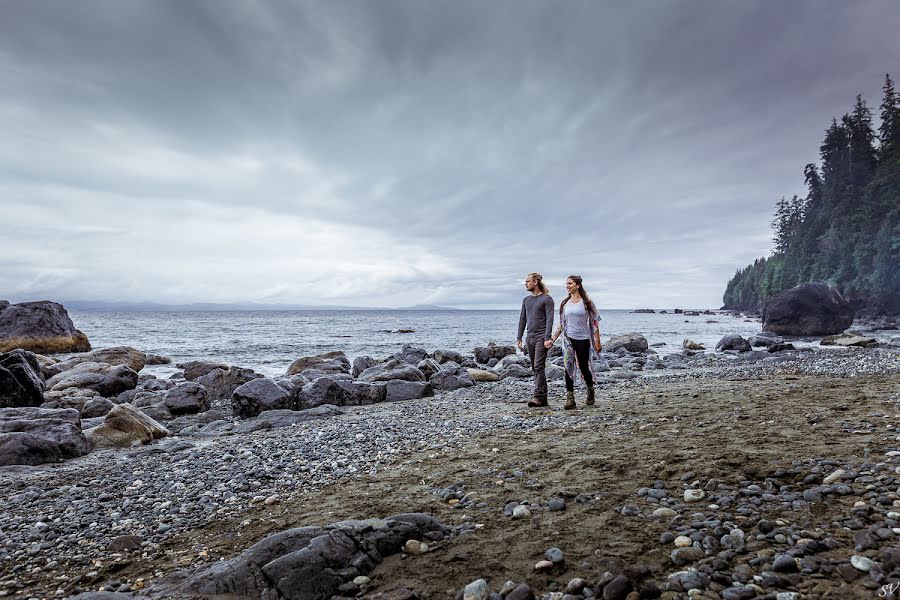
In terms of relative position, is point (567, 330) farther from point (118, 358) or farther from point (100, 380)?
point (118, 358)

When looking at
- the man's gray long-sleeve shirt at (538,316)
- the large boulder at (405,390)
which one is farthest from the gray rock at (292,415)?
the man's gray long-sleeve shirt at (538,316)

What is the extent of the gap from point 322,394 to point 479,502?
9.74 metres

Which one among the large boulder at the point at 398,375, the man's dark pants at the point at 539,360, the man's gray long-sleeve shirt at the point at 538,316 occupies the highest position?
the man's gray long-sleeve shirt at the point at 538,316

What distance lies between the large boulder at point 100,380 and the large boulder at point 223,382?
9.94 feet

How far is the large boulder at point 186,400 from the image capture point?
1390cm

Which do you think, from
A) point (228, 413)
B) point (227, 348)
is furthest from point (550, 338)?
point (227, 348)

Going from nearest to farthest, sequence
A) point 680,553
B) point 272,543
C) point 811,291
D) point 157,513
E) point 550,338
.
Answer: point 680,553 < point 272,543 < point 157,513 < point 550,338 < point 811,291

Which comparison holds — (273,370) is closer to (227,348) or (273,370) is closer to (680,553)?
(227,348)

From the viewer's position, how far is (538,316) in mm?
11492

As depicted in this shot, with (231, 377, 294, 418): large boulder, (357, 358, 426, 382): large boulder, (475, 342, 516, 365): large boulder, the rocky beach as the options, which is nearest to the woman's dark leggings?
the rocky beach

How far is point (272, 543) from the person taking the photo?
12.6 feet

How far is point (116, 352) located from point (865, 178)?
85.0m

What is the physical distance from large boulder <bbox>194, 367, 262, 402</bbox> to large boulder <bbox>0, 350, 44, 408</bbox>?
14.7ft

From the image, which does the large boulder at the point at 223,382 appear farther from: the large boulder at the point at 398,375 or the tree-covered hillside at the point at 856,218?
the tree-covered hillside at the point at 856,218
